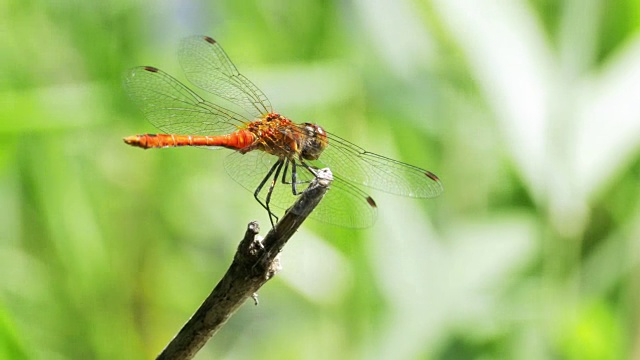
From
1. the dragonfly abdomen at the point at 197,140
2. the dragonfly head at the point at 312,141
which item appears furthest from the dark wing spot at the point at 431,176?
the dragonfly abdomen at the point at 197,140

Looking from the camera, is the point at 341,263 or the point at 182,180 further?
the point at 182,180

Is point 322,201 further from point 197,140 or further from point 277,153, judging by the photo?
point 197,140

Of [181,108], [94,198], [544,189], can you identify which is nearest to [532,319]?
[544,189]

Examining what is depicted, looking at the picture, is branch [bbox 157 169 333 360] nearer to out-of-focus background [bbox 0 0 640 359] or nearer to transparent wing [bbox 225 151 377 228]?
transparent wing [bbox 225 151 377 228]

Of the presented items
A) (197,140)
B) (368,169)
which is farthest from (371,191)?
(197,140)

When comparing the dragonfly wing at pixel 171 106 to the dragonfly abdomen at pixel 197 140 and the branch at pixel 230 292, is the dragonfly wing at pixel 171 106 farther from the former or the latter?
the branch at pixel 230 292

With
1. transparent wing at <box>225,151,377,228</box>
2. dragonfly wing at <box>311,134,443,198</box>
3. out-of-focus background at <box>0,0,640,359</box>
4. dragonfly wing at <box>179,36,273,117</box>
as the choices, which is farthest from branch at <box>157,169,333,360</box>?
dragonfly wing at <box>179,36,273,117</box>

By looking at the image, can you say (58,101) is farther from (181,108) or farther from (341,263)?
(341,263)
